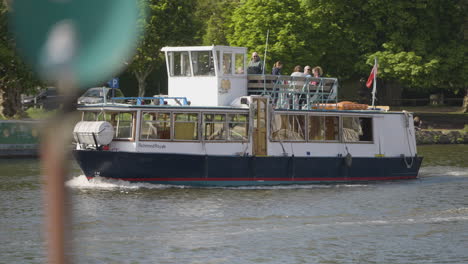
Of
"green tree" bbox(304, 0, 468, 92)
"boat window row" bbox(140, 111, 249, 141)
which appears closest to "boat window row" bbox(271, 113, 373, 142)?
"boat window row" bbox(140, 111, 249, 141)

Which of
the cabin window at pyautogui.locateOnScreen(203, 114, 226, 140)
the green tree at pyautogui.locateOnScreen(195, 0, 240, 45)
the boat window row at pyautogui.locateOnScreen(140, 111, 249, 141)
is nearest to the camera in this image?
the boat window row at pyautogui.locateOnScreen(140, 111, 249, 141)

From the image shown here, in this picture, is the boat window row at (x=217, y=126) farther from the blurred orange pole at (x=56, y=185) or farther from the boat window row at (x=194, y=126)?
the blurred orange pole at (x=56, y=185)

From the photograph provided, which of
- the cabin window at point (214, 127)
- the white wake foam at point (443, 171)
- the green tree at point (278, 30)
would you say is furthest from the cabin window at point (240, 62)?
the green tree at point (278, 30)

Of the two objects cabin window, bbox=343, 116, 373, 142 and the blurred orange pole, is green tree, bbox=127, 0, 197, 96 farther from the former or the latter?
the blurred orange pole

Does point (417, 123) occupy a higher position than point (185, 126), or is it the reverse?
point (185, 126)

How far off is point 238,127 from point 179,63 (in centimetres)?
395

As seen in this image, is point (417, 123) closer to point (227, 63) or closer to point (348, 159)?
point (348, 159)

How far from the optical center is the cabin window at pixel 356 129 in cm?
3033

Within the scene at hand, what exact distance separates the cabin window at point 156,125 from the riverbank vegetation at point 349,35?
3051 centimetres

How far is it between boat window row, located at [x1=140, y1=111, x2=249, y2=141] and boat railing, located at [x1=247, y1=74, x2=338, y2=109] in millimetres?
1922

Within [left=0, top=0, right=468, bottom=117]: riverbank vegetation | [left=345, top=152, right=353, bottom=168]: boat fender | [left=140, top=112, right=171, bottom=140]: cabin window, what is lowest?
[left=345, top=152, right=353, bottom=168]: boat fender

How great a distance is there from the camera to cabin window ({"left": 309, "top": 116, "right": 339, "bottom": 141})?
1161 inches

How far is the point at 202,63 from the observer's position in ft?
97.5

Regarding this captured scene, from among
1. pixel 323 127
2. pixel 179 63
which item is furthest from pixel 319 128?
pixel 179 63
